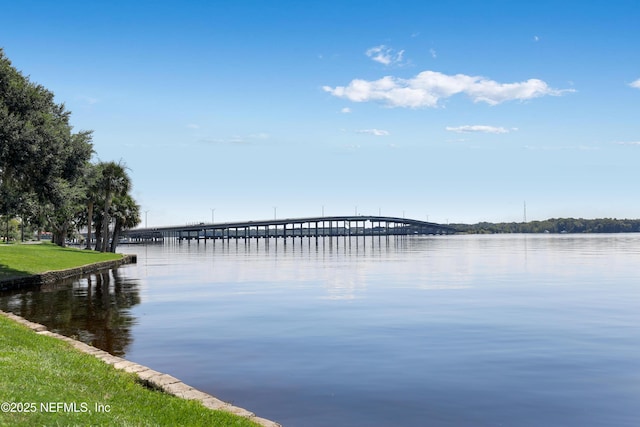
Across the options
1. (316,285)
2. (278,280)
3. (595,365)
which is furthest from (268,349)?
(278,280)

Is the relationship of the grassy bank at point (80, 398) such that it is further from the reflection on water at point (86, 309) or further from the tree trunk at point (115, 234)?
the tree trunk at point (115, 234)

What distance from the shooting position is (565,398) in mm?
13336

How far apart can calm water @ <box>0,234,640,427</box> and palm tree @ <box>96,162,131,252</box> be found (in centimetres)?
4832

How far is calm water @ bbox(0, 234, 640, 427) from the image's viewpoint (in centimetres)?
1277

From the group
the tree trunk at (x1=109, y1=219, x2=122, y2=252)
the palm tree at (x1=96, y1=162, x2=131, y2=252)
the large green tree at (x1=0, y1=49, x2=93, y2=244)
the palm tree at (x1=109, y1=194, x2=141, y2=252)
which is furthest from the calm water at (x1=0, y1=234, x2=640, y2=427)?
the tree trunk at (x1=109, y1=219, x2=122, y2=252)

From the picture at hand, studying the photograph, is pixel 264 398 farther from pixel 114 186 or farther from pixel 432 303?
pixel 114 186

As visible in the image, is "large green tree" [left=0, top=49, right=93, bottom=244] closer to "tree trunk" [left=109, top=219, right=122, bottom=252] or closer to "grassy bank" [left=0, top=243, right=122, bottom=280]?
"grassy bank" [left=0, top=243, right=122, bottom=280]

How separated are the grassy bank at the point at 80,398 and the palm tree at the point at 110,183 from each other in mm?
74127

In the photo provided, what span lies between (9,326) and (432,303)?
63.7 ft

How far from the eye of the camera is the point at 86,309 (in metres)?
27.5

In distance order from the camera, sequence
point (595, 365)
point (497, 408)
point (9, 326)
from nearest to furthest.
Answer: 1. point (497, 408)
2. point (595, 365)
3. point (9, 326)

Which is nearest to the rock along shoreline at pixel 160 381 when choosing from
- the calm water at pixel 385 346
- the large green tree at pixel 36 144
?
the calm water at pixel 385 346

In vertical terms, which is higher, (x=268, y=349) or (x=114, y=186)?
(x=114, y=186)

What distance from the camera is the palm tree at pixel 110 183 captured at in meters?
84.1
